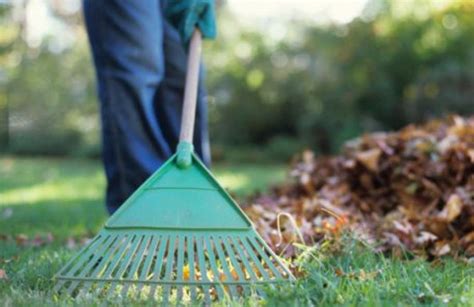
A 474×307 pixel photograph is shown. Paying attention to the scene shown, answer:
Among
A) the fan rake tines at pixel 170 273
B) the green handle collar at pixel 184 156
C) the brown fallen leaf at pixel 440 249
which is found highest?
the green handle collar at pixel 184 156

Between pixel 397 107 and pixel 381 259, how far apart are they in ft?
24.2

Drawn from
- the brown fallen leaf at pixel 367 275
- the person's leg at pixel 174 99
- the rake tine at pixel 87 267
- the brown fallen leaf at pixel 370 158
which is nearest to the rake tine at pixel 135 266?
the rake tine at pixel 87 267

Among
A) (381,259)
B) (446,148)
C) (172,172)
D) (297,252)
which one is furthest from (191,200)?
(446,148)

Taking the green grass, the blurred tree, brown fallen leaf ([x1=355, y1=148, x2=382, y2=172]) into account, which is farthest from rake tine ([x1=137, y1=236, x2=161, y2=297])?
the blurred tree

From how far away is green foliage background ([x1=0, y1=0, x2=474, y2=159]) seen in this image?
9.09m

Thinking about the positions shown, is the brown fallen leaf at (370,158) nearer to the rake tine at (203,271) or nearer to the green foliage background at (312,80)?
the rake tine at (203,271)

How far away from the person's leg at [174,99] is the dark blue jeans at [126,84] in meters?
0.25

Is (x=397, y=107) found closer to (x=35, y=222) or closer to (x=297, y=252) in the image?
(x=35, y=222)

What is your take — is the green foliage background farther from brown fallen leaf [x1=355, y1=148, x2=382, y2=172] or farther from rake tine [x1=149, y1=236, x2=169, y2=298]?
rake tine [x1=149, y1=236, x2=169, y2=298]

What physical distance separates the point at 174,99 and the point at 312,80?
722 cm

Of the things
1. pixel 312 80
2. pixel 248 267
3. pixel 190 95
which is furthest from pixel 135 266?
pixel 312 80

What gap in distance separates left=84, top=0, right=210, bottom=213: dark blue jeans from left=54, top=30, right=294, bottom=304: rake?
515mm

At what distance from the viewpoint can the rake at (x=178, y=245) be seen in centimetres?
172

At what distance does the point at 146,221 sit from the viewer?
6.11 ft
